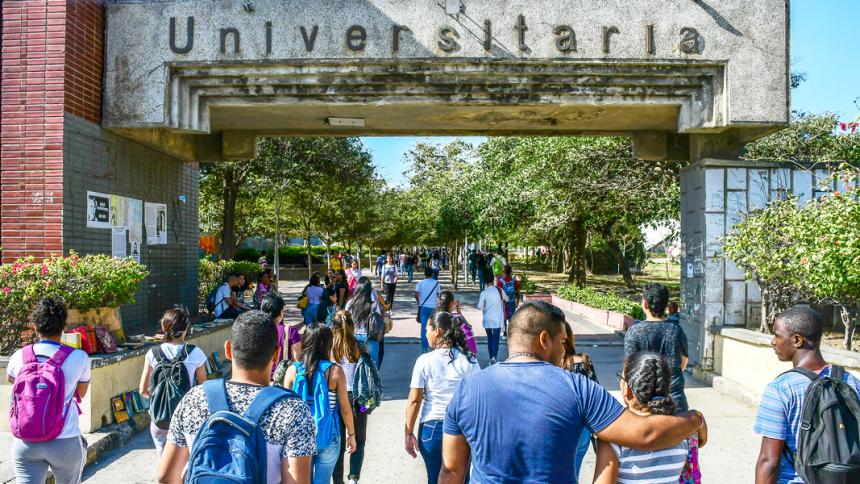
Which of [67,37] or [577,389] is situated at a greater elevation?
[67,37]

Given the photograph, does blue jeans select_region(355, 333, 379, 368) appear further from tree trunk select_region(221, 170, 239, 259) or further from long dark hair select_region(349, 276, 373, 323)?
tree trunk select_region(221, 170, 239, 259)

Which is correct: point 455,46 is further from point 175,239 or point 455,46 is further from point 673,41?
point 175,239

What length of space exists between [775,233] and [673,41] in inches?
112

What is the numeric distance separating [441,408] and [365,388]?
705mm

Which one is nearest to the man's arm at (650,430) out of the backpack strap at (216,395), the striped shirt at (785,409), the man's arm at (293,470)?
the striped shirt at (785,409)

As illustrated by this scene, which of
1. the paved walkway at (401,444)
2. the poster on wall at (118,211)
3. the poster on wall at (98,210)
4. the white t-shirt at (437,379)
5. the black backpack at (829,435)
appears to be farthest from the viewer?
the poster on wall at (118,211)

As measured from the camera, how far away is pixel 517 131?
11.6m

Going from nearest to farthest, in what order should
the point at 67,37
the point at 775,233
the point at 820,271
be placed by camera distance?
the point at 820,271 < the point at 67,37 < the point at 775,233

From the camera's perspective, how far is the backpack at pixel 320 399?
4.13 m

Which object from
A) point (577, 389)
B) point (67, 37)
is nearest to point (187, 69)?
point (67, 37)

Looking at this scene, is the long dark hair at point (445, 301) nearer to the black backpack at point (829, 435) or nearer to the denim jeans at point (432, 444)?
the denim jeans at point (432, 444)

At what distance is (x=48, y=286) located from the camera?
693cm

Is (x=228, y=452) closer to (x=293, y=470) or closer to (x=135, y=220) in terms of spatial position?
(x=293, y=470)

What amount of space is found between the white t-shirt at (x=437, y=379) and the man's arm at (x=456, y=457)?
5.05 feet
